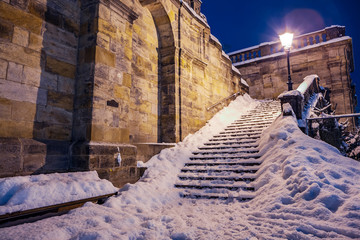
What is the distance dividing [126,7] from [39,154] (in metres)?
4.21

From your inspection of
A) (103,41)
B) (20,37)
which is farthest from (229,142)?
(20,37)

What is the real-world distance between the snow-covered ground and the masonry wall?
12.8 m

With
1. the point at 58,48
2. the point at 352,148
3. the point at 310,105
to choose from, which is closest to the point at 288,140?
the point at 310,105

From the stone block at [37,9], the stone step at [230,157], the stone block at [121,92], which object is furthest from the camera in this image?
the stone step at [230,157]

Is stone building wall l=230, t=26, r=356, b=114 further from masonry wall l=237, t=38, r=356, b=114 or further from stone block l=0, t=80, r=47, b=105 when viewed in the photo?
stone block l=0, t=80, r=47, b=105

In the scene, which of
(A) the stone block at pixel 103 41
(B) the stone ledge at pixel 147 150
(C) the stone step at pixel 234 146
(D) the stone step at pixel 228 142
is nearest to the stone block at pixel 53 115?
(A) the stone block at pixel 103 41

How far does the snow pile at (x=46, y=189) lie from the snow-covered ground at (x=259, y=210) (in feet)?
0.81

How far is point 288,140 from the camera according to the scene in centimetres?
515

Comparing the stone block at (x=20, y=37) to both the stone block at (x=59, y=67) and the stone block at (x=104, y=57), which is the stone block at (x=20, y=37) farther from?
the stone block at (x=104, y=57)

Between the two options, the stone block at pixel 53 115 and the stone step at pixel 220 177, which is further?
the stone step at pixel 220 177

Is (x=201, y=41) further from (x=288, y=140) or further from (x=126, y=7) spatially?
(x=288, y=140)

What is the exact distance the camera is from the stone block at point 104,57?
476 centimetres

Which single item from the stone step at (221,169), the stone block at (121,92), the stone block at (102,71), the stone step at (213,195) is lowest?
the stone step at (213,195)

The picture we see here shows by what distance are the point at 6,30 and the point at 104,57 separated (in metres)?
1.77
